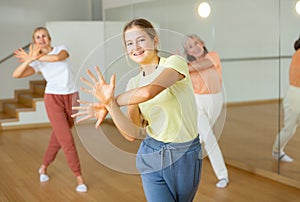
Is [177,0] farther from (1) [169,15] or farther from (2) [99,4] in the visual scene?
(2) [99,4]

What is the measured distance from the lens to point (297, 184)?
4.30 m

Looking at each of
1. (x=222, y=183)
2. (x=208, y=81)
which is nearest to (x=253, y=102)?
(x=222, y=183)

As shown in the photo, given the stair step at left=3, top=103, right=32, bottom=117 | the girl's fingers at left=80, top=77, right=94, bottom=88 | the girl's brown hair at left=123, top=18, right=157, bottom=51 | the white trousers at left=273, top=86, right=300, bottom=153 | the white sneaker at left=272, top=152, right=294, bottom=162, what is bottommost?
the stair step at left=3, top=103, right=32, bottom=117

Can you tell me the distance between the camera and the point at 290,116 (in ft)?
14.5

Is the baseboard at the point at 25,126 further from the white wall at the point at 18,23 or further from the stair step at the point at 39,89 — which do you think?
the white wall at the point at 18,23

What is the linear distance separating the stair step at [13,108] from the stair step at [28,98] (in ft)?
0.28

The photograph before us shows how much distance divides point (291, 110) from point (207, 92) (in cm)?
116

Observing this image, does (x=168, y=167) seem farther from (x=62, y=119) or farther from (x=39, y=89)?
(x=39, y=89)

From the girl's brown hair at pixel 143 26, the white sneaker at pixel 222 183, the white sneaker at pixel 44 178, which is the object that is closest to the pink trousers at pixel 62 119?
the white sneaker at pixel 44 178

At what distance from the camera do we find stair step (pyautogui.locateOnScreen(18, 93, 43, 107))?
8.39 metres

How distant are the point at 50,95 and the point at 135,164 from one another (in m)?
2.33

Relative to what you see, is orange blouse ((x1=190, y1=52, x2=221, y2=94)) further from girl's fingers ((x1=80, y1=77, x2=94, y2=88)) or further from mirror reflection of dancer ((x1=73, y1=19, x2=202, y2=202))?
girl's fingers ((x1=80, y1=77, x2=94, y2=88))

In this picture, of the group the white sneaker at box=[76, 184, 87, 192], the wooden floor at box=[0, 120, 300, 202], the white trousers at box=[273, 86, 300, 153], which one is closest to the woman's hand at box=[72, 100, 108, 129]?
the wooden floor at box=[0, 120, 300, 202]

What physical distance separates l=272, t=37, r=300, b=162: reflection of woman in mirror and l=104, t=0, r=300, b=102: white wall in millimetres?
78
